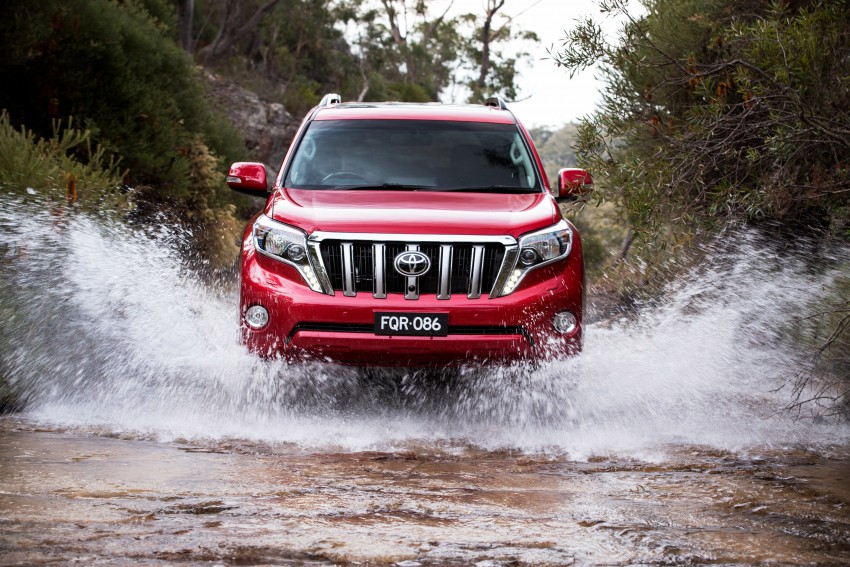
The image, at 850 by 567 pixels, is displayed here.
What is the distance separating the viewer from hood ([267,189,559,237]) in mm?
5332

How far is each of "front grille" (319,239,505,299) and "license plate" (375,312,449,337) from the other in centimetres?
10

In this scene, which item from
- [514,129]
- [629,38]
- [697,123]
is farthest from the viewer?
[514,129]

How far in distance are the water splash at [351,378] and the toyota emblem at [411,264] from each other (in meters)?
0.62

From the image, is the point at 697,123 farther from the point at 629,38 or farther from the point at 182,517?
the point at 182,517

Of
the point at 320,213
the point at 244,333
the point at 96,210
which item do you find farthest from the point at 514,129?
the point at 96,210

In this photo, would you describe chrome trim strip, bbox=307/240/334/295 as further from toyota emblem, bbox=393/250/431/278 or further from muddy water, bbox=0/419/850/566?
muddy water, bbox=0/419/850/566

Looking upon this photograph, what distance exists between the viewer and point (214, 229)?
14.7m

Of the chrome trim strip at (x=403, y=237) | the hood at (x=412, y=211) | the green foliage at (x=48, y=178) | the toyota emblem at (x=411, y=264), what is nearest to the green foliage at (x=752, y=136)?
the hood at (x=412, y=211)

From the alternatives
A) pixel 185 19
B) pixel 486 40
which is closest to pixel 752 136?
pixel 185 19

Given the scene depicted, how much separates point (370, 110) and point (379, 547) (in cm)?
454

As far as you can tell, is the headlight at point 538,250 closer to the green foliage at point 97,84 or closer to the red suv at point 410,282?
the red suv at point 410,282

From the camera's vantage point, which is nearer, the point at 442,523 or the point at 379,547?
the point at 379,547

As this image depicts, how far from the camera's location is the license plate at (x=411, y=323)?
5188 millimetres

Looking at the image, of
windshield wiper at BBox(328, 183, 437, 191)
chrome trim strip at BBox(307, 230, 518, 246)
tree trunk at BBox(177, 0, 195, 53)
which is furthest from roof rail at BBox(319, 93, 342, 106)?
tree trunk at BBox(177, 0, 195, 53)
